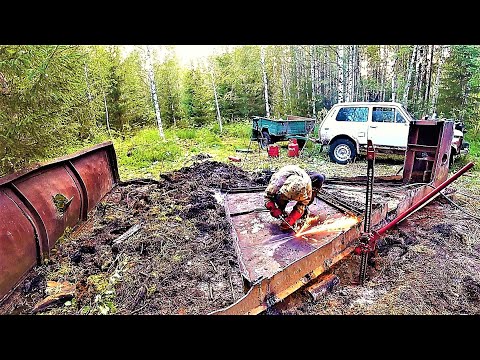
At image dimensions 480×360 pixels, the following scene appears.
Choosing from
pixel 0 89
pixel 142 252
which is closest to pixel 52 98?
pixel 0 89

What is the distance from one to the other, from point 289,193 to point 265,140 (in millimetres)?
10407

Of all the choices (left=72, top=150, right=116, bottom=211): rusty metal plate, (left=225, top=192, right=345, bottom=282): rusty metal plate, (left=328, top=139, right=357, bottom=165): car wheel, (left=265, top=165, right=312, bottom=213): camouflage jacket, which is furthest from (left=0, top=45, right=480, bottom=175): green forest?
(left=328, top=139, right=357, bottom=165): car wheel

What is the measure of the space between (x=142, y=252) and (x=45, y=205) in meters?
1.49

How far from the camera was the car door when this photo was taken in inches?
366

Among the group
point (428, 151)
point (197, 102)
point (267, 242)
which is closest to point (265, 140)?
point (428, 151)

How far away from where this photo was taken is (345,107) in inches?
398

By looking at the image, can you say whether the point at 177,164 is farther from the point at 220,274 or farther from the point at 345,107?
the point at 220,274

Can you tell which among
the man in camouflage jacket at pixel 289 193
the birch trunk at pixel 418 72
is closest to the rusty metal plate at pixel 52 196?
the man in camouflage jacket at pixel 289 193

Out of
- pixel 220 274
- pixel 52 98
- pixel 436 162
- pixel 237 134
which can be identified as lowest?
pixel 237 134

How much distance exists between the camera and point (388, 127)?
31.1 ft

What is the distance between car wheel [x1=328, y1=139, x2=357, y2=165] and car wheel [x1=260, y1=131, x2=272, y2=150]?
4.05m

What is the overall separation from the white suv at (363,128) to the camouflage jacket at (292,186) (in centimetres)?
669

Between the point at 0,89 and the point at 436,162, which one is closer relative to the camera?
the point at 0,89

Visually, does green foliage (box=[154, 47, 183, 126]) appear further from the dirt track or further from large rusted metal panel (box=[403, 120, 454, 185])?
large rusted metal panel (box=[403, 120, 454, 185])
